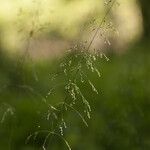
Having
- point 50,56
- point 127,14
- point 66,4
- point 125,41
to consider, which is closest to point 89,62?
point 50,56

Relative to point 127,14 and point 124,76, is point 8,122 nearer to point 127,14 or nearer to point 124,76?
point 124,76

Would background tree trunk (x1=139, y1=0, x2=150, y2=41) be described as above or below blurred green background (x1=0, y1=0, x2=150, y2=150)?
above

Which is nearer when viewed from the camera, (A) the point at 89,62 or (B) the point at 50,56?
(A) the point at 89,62

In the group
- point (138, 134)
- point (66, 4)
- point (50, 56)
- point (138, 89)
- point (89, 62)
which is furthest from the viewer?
point (66, 4)

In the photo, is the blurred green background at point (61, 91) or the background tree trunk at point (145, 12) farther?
the background tree trunk at point (145, 12)

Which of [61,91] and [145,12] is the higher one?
[145,12]

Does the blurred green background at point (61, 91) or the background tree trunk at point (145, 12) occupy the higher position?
the background tree trunk at point (145, 12)

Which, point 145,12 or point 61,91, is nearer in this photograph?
point 61,91

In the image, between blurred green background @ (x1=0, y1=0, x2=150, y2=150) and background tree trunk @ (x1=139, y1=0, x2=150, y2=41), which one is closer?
blurred green background @ (x1=0, y1=0, x2=150, y2=150)
